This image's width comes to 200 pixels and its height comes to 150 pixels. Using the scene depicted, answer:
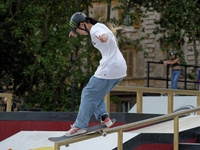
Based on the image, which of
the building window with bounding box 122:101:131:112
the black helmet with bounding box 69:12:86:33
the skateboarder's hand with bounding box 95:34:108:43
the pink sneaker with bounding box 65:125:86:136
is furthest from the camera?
the building window with bounding box 122:101:131:112

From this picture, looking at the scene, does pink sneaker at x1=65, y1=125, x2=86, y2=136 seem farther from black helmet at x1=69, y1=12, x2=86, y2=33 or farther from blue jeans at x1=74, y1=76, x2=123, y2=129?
black helmet at x1=69, y1=12, x2=86, y2=33

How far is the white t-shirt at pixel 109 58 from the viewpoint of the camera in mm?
5418

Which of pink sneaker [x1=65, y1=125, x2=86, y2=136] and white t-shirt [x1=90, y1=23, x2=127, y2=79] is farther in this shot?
pink sneaker [x1=65, y1=125, x2=86, y2=136]

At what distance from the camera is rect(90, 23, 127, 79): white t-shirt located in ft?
17.8

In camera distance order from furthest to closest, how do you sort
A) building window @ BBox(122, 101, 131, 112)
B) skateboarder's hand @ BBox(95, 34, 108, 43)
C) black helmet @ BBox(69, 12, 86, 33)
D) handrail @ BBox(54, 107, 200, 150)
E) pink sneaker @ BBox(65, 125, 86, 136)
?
1. building window @ BBox(122, 101, 131, 112)
2. black helmet @ BBox(69, 12, 86, 33)
3. pink sneaker @ BBox(65, 125, 86, 136)
4. handrail @ BBox(54, 107, 200, 150)
5. skateboarder's hand @ BBox(95, 34, 108, 43)

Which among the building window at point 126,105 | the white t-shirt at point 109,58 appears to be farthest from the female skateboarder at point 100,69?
the building window at point 126,105

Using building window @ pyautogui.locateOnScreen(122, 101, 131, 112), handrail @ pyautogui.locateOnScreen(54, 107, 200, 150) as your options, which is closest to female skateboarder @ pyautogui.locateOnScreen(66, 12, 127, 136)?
handrail @ pyautogui.locateOnScreen(54, 107, 200, 150)

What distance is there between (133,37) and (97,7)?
12.9 ft

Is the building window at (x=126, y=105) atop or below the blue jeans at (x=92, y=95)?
below

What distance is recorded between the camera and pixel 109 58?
5441mm

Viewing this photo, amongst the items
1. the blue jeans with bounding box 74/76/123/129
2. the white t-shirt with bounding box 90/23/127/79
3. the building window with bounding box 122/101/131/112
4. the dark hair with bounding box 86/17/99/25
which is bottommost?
the building window with bounding box 122/101/131/112

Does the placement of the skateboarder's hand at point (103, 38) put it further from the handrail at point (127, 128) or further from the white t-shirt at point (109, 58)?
the handrail at point (127, 128)

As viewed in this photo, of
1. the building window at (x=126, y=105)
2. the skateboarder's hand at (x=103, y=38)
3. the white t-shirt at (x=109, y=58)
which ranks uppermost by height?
the skateboarder's hand at (x=103, y=38)

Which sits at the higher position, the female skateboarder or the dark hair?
the dark hair
